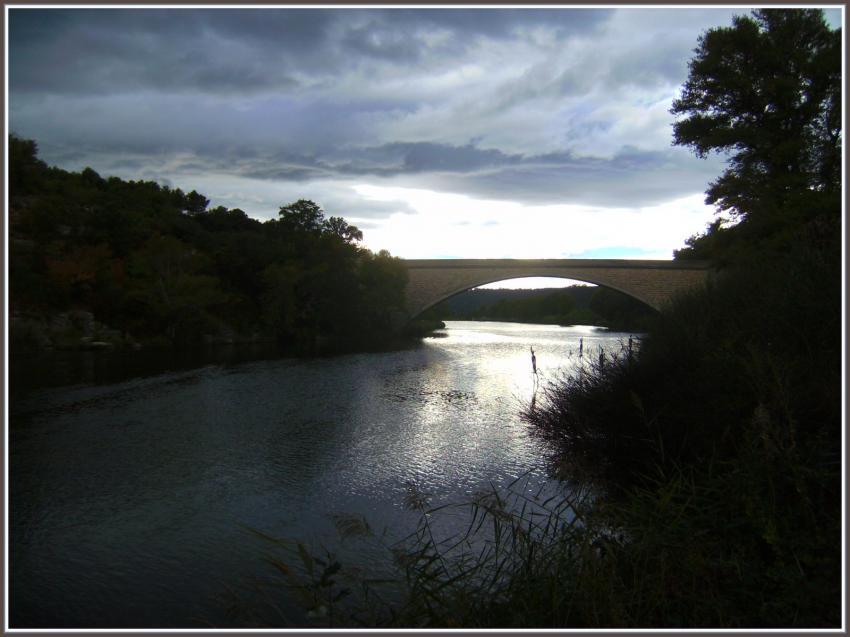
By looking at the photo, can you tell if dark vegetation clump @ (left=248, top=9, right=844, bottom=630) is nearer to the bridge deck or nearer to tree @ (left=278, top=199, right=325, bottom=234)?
the bridge deck

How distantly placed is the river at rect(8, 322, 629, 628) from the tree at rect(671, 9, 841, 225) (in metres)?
9.38

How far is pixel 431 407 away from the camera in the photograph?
12.9m

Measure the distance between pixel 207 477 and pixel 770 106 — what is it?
17.5 meters

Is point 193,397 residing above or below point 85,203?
below

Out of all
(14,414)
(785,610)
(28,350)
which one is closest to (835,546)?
(785,610)

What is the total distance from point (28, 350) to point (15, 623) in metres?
20.8

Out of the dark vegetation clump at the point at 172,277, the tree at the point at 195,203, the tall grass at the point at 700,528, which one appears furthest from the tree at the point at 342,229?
the tall grass at the point at 700,528

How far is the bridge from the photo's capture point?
36.2 meters

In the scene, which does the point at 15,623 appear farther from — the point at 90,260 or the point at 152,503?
the point at 90,260

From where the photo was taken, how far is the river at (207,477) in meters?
4.89

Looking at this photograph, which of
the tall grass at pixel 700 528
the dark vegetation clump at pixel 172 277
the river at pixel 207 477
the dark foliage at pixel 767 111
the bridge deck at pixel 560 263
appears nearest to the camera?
the tall grass at pixel 700 528

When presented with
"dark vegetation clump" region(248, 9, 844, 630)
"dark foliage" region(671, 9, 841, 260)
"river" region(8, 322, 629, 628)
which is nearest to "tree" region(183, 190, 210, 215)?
"river" region(8, 322, 629, 628)

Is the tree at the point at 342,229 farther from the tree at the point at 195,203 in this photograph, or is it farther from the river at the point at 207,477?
the river at the point at 207,477

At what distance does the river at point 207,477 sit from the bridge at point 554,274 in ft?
77.0
